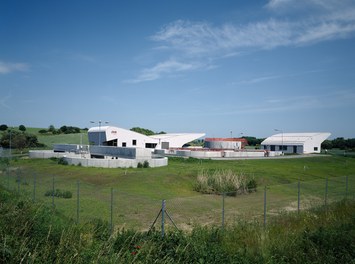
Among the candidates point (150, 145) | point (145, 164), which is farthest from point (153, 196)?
point (150, 145)

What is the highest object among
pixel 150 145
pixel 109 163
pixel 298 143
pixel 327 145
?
pixel 298 143

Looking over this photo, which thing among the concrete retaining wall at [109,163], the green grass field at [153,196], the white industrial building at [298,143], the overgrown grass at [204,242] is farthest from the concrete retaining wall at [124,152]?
the white industrial building at [298,143]

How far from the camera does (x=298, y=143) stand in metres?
81.9

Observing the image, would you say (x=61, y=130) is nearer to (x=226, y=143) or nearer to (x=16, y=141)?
(x=16, y=141)

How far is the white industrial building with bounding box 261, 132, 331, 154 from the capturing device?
268ft

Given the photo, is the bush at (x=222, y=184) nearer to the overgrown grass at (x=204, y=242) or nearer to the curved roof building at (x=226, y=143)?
the overgrown grass at (x=204, y=242)

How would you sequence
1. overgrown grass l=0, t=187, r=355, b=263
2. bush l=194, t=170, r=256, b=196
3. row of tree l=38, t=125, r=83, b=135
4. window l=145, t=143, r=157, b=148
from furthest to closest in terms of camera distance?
row of tree l=38, t=125, r=83, b=135, window l=145, t=143, r=157, b=148, bush l=194, t=170, r=256, b=196, overgrown grass l=0, t=187, r=355, b=263

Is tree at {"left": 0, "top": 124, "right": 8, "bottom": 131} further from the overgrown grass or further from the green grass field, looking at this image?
the overgrown grass

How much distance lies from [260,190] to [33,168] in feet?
85.9

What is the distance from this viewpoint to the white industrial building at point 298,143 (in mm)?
81812

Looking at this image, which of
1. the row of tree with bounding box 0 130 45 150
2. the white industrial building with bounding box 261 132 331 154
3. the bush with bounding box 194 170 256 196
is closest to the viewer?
the bush with bounding box 194 170 256 196

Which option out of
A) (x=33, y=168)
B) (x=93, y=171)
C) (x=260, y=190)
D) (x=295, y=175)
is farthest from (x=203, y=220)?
(x=33, y=168)

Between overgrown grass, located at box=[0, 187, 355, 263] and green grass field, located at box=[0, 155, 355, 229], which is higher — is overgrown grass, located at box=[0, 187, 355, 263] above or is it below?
above

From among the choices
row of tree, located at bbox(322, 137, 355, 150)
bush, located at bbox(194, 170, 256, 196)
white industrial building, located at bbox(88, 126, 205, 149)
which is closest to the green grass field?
bush, located at bbox(194, 170, 256, 196)
